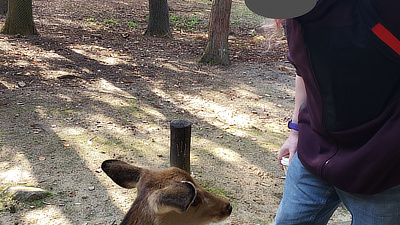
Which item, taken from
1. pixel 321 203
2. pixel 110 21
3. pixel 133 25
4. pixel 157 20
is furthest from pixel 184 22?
pixel 321 203

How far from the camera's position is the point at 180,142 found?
422 centimetres

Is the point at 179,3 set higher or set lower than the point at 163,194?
lower

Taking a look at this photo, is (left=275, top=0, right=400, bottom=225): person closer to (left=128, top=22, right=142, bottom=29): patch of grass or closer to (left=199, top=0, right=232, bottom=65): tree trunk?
(left=199, top=0, right=232, bottom=65): tree trunk

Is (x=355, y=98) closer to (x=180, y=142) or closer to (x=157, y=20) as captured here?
(x=180, y=142)

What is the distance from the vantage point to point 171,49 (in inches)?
480

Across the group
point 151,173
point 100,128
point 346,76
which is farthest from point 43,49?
point 346,76

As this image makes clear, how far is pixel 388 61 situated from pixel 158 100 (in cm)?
625

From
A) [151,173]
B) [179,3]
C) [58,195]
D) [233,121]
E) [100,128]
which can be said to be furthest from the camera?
[179,3]

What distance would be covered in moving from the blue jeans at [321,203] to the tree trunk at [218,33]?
8.45 m

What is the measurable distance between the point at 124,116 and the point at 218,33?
4.67 metres

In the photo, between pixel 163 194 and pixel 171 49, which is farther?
pixel 171 49

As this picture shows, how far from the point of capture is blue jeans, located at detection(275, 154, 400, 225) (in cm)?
171

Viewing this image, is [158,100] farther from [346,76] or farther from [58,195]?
[346,76]

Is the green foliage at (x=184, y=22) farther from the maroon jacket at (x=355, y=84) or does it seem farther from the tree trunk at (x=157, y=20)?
the maroon jacket at (x=355, y=84)
